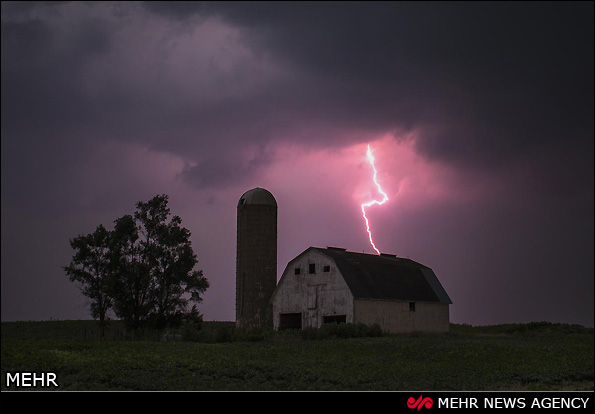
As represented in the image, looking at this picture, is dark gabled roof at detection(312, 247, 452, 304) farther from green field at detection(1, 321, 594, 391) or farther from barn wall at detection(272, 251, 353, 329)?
green field at detection(1, 321, 594, 391)

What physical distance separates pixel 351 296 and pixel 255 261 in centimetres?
1034

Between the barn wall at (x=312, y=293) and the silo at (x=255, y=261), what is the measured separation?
2.17 m

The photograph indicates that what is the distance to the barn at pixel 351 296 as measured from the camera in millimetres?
46812

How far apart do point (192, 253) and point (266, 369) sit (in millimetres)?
22192

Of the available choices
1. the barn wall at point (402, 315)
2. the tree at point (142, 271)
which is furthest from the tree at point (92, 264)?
the barn wall at point (402, 315)

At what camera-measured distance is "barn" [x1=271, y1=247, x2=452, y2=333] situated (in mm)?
46812

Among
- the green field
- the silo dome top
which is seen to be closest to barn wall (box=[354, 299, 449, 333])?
the green field

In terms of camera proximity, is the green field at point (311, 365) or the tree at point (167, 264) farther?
the tree at point (167, 264)

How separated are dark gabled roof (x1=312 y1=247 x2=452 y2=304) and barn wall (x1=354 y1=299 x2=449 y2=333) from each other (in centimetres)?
49

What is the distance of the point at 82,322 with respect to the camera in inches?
2931
